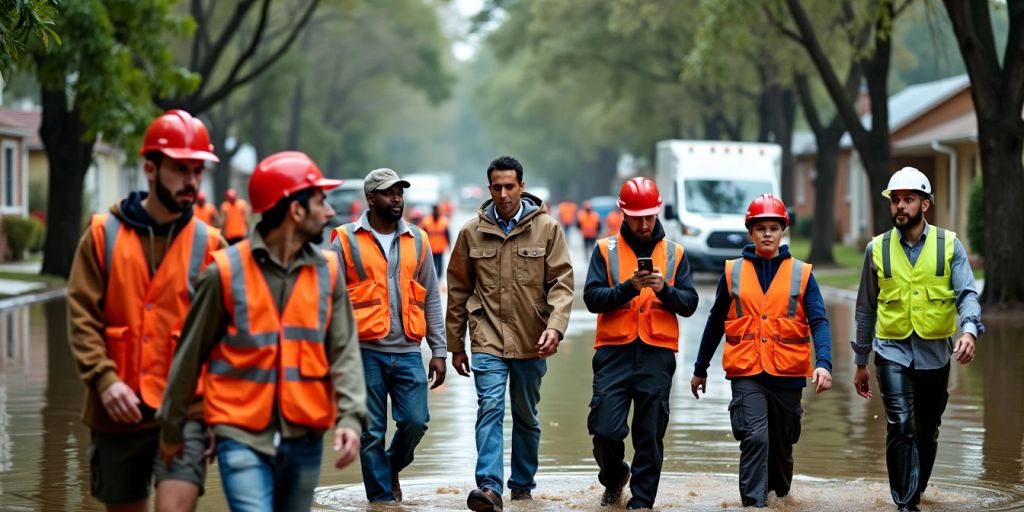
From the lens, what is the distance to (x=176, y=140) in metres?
5.85

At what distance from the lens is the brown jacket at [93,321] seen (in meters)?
5.78

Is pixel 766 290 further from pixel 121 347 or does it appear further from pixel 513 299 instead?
pixel 121 347

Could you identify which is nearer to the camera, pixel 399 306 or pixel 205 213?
pixel 399 306

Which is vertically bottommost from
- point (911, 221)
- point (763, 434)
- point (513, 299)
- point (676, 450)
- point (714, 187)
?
point (676, 450)

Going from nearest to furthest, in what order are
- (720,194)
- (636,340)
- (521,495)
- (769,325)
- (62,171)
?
(769,325) → (636,340) → (521,495) → (62,171) → (720,194)

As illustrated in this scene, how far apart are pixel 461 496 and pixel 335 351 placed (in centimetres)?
359

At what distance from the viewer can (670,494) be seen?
9117 millimetres

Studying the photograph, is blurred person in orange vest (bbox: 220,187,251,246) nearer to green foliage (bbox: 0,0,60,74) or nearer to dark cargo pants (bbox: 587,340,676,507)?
green foliage (bbox: 0,0,60,74)

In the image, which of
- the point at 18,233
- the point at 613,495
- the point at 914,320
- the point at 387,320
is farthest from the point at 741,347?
the point at 18,233

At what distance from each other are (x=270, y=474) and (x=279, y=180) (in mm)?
973

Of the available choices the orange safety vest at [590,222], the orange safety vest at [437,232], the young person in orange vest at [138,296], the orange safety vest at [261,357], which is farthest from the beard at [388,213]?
the orange safety vest at [590,222]

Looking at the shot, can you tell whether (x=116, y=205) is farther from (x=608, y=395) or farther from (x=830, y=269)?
(x=830, y=269)

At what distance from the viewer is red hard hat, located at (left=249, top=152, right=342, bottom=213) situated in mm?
5477

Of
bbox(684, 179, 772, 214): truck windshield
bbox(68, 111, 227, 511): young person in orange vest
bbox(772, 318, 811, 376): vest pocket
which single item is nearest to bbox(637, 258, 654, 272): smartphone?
bbox(772, 318, 811, 376): vest pocket
